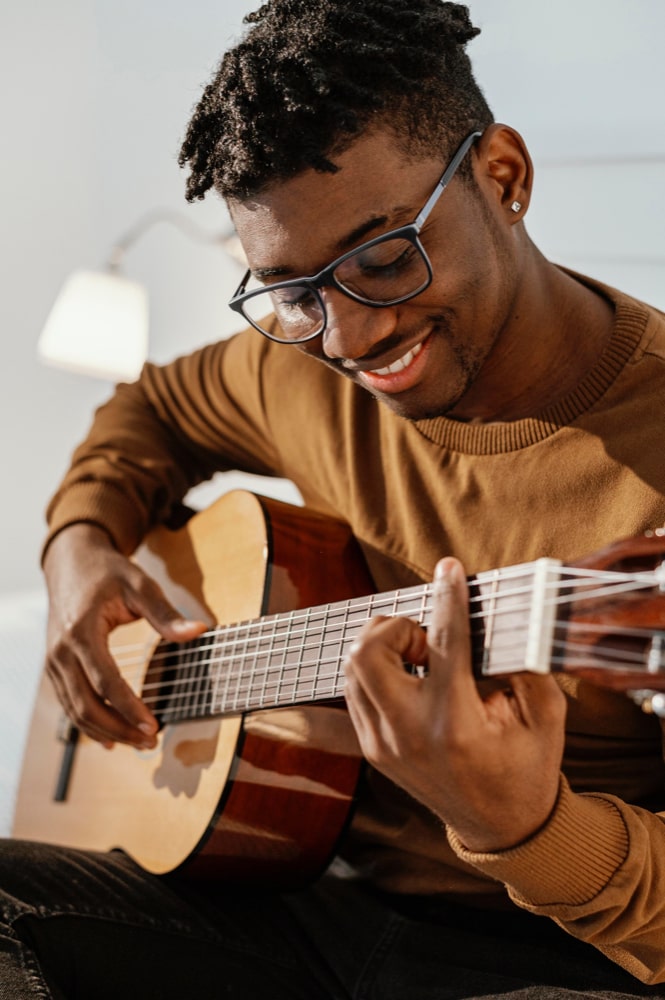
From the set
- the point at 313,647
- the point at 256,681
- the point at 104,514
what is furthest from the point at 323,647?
the point at 104,514

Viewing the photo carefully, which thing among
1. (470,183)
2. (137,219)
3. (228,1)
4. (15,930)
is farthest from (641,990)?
(137,219)

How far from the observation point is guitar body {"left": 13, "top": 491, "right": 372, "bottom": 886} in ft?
3.89

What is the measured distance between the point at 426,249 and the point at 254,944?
803mm

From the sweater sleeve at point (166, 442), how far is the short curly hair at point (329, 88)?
48 centimetres

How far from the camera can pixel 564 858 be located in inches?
32.3

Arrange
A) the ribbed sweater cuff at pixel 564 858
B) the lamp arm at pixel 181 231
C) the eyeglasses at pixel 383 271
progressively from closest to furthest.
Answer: the ribbed sweater cuff at pixel 564 858 → the eyeglasses at pixel 383 271 → the lamp arm at pixel 181 231

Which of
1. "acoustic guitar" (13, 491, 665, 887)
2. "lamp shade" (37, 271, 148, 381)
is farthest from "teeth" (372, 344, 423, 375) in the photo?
"lamp shade" (37, 271, 148, 381)

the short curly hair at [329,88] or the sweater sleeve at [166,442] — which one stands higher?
the short curly hair at [329,88]

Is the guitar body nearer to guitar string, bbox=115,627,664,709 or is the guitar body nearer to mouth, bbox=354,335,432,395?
guitar string, bbox=115,627,664,709

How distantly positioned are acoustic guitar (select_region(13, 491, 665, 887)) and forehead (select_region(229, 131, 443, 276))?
338mm

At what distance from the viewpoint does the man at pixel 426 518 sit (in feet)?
2.69

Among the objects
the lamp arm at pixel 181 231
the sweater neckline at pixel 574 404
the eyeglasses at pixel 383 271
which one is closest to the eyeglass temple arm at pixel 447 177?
the eyeglasses at pixel 383 271

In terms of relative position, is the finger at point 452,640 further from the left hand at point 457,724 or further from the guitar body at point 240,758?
the guitar body at point 240,758

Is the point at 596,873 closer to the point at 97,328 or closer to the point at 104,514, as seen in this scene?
the point at 104,514
